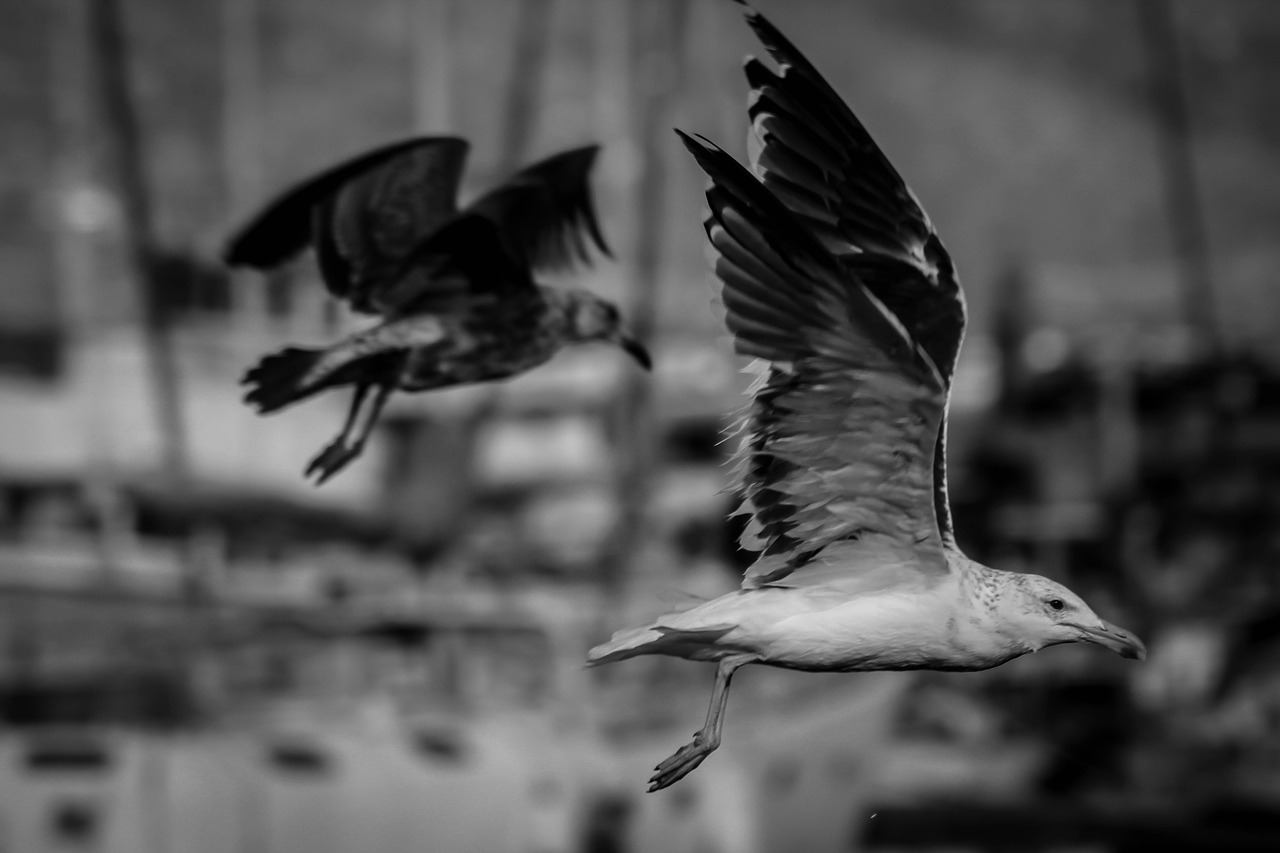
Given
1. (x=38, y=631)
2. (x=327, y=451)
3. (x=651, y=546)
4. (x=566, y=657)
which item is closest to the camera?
(x=327, y=451)

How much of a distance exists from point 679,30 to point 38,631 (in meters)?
8.20

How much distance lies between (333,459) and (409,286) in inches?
18.8

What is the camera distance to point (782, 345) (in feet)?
8.53

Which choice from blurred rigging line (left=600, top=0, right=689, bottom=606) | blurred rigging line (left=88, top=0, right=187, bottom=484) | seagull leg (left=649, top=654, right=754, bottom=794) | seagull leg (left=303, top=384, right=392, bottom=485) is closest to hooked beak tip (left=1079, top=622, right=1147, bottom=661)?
seagull leg (left=649, top=654, right=754, bottom=794)

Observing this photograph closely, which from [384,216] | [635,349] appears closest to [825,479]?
[635,349]

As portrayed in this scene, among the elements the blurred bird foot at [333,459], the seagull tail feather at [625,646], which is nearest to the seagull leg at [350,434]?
the blurred bird foot at [333,459]

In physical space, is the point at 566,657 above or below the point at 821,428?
below

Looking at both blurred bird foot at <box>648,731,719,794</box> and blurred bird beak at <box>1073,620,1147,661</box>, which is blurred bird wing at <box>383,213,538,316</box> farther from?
blurred bird beak at <box>1073,620,1147,661</box>

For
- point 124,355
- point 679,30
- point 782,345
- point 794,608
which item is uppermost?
point 679,30

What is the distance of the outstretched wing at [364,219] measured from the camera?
356 cm

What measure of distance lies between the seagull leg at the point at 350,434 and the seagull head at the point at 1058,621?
1601 mm

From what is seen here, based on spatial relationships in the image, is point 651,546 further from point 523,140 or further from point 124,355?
point 124,355

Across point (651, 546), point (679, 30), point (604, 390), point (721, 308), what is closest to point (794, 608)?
point (721, 308)

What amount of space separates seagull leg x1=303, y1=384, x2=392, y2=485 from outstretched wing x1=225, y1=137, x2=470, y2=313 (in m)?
0.24
